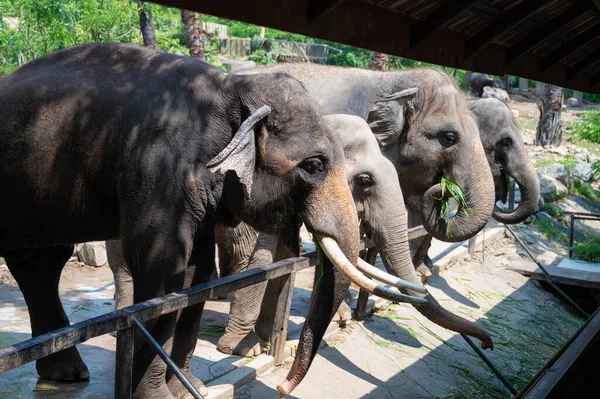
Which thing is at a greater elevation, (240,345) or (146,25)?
(146,25)

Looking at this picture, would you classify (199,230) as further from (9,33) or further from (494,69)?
(9,33)

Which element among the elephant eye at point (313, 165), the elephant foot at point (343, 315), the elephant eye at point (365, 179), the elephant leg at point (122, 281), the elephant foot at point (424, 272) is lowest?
the elephant foot at point (424, 272)

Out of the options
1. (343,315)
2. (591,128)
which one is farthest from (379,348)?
(591,128)

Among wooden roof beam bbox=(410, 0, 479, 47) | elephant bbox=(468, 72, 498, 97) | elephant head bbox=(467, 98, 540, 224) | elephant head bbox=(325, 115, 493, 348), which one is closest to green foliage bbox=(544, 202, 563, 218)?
elephant head bbox=(467, 98, 540, 224)

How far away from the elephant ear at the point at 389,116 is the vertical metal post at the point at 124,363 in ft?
13.9

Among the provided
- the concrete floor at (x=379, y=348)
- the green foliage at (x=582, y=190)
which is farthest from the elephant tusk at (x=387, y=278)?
the green foliage at (x=582, y=190)

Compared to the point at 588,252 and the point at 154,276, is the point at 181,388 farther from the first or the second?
the point at 588,252

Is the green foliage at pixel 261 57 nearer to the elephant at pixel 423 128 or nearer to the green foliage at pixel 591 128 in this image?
the green foliage at pixel 591 128

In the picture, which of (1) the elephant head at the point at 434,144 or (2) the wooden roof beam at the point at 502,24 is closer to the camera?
(2) the wooden roof beam at the point at 502,24

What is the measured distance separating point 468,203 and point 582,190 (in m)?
10.7

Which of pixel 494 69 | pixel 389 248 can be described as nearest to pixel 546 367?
pixel 389 248

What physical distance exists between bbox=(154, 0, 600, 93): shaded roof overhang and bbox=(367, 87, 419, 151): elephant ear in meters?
1.67

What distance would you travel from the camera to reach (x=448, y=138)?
7.41 meters

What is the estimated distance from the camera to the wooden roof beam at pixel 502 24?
4121 mm
